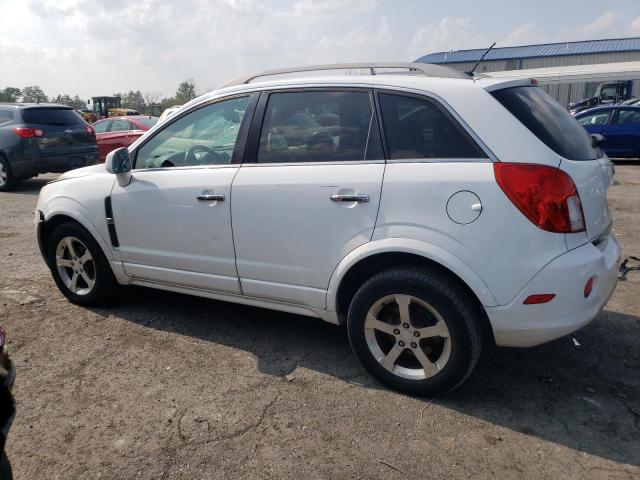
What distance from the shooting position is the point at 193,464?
254 cm

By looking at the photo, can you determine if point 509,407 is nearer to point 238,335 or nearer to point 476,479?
point 476,479

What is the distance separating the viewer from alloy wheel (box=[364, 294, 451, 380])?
9.55 ft

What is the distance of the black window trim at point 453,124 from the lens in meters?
2.75

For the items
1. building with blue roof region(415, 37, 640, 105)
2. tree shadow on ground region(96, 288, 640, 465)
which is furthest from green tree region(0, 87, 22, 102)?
tree shadow on ground region(96, 288, 640, 465)

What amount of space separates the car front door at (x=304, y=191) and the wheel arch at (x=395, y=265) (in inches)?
2.7

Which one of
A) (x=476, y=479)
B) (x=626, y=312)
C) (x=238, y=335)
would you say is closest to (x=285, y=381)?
(x=238, y=335)

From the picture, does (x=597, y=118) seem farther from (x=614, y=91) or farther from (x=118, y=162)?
(x=614, y=91)

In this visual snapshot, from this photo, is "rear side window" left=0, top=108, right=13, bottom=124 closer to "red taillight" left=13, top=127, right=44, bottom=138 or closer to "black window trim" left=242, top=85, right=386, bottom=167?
"red taillight" left=13, top=127, right=44, bottom=138

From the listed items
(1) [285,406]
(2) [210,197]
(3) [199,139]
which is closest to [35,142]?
(3) [199,139]

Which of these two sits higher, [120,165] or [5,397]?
[120,165]

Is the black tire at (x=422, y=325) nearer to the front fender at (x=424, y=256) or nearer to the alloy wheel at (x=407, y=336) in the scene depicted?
the alloy wheel at (x=407, y=336)

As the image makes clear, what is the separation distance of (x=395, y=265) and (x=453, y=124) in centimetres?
85

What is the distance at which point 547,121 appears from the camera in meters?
2.91

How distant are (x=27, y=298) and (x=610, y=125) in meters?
13.5
